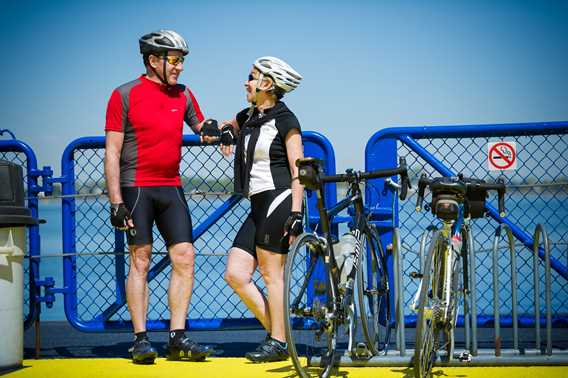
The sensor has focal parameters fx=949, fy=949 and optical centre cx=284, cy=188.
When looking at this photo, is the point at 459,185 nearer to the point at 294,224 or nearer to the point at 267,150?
the point at 294,224

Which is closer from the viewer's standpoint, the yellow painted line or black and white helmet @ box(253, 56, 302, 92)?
the yellow painted line

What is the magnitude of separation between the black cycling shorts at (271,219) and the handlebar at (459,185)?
1.05 m

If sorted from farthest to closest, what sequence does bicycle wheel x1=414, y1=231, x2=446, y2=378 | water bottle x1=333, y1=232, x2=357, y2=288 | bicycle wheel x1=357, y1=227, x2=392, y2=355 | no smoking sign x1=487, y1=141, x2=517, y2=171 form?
no smoking sign x1=487, y1=141, x2=517, y2=171 < bicycle wheel x1=357, y1=227, x2=392, y2=355 < water bottle x1=333, y1=232, x2=357, y2=288 < bicycle wheel x1=414, y1=231, x2=446, y2=378

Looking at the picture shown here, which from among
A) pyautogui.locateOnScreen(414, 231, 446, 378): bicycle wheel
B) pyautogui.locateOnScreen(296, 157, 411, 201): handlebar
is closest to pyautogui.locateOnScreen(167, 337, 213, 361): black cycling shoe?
pyautogui.locateOnScreen(296, 157, 411, 201): handlebar

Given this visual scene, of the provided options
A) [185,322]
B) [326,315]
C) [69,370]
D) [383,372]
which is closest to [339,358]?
[383,372]

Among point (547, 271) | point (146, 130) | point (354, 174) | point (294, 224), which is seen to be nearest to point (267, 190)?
point (294, 224)

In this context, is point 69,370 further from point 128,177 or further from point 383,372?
point 383,372

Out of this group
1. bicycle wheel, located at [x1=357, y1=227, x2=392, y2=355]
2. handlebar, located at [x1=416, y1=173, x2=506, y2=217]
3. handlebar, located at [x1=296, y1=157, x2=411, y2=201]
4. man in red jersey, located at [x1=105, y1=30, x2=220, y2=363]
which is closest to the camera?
handlebar, located at [x1=416, y1=173, x2=506, y2=217]

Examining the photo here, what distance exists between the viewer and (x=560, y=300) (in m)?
7.32

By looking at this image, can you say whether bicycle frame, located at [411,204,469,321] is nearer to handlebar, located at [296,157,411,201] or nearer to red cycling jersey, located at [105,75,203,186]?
handlebar, located at [296,157,411,201]

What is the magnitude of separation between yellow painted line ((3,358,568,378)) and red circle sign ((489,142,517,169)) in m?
1.55

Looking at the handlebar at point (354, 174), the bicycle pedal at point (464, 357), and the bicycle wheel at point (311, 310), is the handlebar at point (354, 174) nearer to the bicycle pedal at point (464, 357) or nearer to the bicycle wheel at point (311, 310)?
the bicycle wheel at point (311, 310)

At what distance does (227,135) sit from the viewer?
673 cm

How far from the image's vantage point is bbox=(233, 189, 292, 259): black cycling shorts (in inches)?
249
